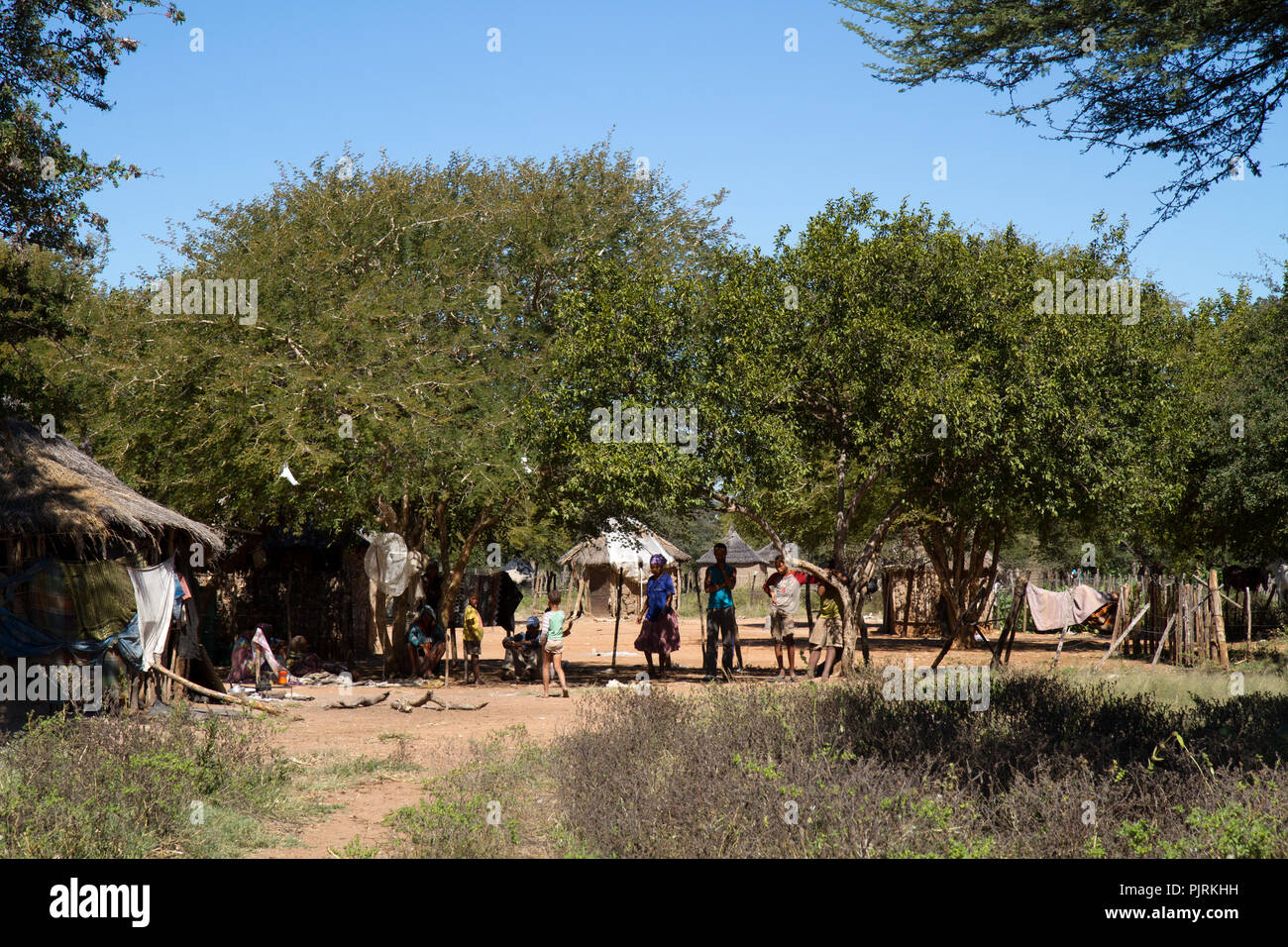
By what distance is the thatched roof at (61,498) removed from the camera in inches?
472

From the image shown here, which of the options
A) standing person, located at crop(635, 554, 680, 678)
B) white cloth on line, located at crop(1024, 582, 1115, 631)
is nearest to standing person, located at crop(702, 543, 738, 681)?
standing person, located at crop(635, 554, 680, 678)

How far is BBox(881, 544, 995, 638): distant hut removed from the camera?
1316 inches

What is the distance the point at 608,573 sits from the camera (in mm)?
43094

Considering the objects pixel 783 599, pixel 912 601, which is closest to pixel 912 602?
pixel 912 601

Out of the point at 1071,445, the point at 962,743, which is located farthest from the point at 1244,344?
the point at 962,743

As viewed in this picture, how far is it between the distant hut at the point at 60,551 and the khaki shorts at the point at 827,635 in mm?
9060

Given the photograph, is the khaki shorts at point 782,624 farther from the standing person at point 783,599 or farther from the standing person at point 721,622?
the standing person at point 721,622

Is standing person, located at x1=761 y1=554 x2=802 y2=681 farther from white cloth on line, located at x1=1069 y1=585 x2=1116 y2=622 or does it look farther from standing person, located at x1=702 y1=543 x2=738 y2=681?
white cloth on line, located at x1=1069 y1=585 x2=1116 y2=622

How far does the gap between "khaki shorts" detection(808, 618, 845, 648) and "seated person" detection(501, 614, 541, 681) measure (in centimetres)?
462

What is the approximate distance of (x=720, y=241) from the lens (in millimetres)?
21750

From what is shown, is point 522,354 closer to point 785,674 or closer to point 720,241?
point 720,241

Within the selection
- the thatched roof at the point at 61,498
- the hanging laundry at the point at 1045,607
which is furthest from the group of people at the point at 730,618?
the hanging laundry at the point at 1045,607

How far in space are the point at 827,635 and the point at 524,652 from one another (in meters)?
5.12

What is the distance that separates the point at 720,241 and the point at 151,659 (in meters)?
13.3
